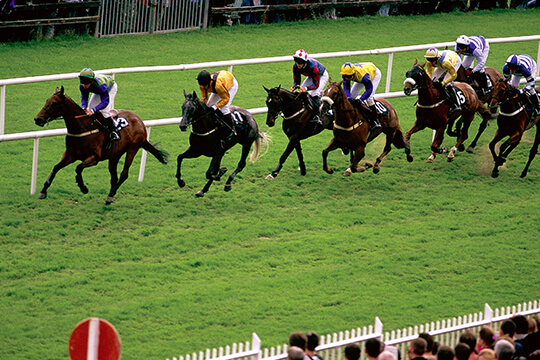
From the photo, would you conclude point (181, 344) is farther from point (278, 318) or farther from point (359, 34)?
point (359, 34)

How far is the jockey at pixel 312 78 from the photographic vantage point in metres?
12.9

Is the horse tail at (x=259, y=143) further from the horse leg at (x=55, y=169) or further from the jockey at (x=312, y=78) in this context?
the horse leg at (x=55, y=169)

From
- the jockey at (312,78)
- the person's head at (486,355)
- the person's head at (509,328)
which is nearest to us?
the person's head at (486,355)

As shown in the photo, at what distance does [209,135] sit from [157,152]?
3.20ft

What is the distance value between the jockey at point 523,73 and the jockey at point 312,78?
2.88 meters

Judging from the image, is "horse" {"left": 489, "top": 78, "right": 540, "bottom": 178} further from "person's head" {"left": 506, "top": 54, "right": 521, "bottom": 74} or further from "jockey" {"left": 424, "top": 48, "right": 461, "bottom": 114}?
"jockey" {"left": 424, "top": 48, "right": 461, "bottom": 114}

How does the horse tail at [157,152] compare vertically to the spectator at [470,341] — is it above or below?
below

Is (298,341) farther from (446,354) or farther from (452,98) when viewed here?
(452,98)

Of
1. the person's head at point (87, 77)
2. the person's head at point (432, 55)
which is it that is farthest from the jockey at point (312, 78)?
the person's head at point (87, 77)

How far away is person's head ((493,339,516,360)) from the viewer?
634cm

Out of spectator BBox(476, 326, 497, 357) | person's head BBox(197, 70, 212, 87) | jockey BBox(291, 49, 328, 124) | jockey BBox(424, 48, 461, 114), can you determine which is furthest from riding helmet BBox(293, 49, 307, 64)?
spectator BBox(476, 326, 497, 357)

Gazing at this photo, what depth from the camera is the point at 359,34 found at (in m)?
20.0

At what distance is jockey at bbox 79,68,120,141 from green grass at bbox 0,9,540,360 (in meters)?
1.15

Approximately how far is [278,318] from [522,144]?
8.21 m
